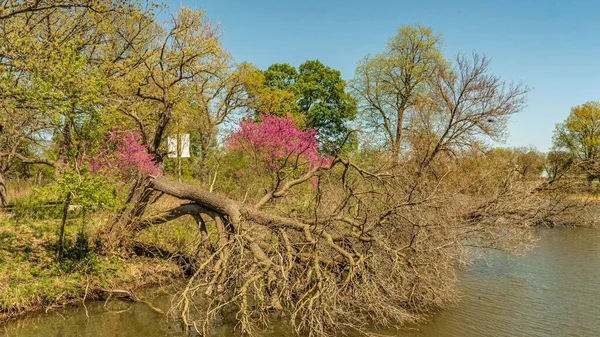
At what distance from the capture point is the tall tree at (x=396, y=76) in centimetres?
2725

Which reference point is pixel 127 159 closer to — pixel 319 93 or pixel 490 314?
pixel 490 314

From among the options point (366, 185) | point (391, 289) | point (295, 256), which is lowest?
point (391, 289)

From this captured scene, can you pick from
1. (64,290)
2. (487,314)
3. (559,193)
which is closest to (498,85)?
(559,193)

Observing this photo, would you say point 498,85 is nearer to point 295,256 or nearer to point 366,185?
point 366,185

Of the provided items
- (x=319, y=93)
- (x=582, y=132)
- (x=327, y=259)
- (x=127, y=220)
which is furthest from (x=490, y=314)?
(x=582, y=132)

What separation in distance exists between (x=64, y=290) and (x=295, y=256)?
4610mm

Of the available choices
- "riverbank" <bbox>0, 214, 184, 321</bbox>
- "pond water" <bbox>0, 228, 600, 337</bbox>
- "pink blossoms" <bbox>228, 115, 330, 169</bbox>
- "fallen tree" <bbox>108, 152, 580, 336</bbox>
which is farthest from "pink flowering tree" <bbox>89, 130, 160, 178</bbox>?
"pink blossoms" <bbox>228, 115, 330, 169</bbox>

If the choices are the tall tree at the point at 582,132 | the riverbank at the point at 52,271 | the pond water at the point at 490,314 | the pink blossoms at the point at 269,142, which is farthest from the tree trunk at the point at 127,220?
the tall tree at the point at 582,132

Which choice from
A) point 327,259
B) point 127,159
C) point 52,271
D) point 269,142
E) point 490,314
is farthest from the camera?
point 269,142

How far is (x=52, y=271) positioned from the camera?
8422 millimetres

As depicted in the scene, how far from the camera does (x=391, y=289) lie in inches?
292

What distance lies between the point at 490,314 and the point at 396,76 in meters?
22.2

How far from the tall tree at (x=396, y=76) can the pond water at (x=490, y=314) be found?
1669cm

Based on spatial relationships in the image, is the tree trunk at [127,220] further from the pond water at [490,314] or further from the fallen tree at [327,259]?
the pond water at [490,314]
